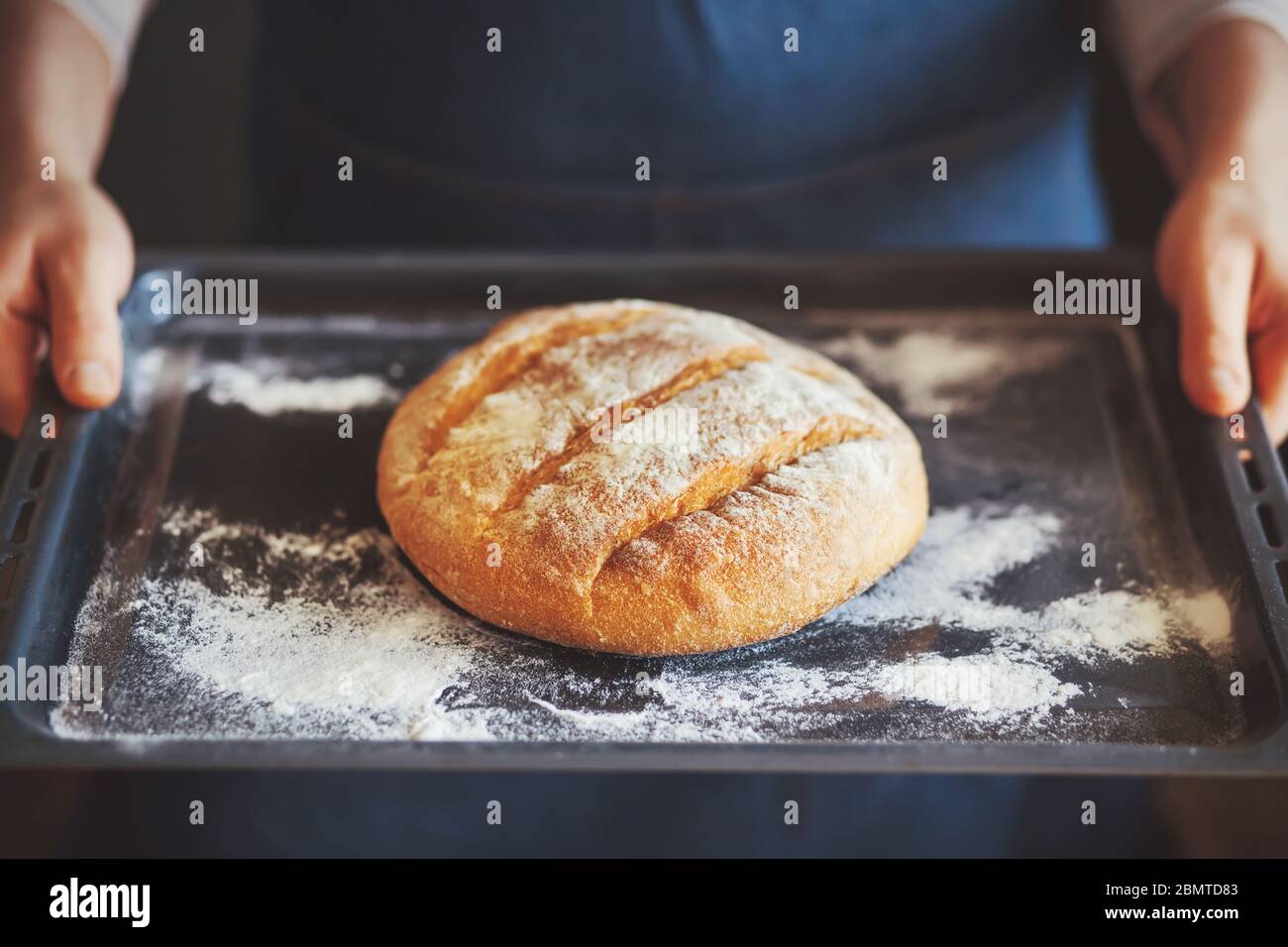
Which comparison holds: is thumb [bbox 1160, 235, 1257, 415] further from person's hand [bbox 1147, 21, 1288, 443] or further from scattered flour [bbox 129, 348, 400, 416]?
scattered flour [bbox 129, 348, 400, 416]

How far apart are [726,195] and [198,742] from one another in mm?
1314

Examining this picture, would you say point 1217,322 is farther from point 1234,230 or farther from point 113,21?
point 113,21

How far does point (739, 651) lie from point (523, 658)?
25 cm

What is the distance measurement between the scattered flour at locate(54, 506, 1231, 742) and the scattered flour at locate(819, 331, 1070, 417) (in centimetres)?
31

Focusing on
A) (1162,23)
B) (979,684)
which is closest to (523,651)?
(979,684)

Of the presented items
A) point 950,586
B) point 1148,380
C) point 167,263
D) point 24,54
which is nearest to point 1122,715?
point 950,586

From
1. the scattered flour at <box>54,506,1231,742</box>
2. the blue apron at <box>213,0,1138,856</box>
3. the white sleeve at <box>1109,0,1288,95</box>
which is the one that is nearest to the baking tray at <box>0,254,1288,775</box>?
the scattered flour at <box>54,506,1231,742</box>

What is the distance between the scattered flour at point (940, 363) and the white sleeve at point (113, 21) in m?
1.24

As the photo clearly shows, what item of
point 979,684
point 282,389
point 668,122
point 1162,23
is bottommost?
point 979,684

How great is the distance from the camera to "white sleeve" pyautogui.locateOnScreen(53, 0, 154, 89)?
6.33 ft

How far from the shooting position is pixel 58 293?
167 centimetres

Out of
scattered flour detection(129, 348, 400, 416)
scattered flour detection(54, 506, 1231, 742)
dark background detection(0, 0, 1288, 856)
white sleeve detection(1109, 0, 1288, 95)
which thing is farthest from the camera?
white sleeve detection(1109, 0, 1288, 95)

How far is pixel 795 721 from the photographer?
131 centimetres
